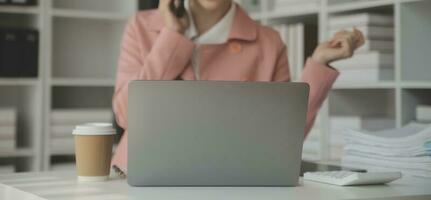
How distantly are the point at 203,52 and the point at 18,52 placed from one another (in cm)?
143

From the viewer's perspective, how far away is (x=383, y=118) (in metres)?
3.11

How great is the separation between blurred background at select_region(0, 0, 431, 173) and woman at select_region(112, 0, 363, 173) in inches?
24.7

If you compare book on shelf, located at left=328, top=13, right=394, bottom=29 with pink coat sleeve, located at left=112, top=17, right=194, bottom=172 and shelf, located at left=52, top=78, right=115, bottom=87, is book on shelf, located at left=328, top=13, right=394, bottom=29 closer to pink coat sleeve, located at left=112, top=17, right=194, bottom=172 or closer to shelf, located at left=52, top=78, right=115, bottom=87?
pink coat sleeve, located at left=112, top=17, right=194, bottom=172

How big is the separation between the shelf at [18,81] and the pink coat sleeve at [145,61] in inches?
50.0

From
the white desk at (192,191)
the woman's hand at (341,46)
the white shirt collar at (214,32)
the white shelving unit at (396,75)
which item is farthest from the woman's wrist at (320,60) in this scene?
the white shelving unit at (396,75)

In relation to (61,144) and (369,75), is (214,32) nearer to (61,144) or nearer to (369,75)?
(369,75)

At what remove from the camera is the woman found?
2117 mm

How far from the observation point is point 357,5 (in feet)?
9.96

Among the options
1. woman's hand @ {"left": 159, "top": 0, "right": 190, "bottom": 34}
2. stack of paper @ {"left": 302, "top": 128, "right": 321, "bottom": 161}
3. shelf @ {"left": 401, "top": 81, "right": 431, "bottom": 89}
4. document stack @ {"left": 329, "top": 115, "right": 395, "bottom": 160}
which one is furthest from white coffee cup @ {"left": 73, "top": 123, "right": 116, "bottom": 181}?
stack of paper @ {"left": 302, "top": 128, "right": 321, "bottom": 161}

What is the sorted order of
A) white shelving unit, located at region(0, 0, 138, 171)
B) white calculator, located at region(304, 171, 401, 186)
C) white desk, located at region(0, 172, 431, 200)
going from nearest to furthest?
white desk, located at region(0, 172, 431, 200) < white calculator, located at region(304, 171, 401, 186) < white shelving unit, located at region(0, 0, 138, 171)

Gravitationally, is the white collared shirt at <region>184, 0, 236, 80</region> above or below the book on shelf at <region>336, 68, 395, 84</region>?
above

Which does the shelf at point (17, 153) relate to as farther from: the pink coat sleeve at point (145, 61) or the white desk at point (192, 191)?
the white desk at point (192, 191)

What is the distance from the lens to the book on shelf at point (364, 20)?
3.00 metres

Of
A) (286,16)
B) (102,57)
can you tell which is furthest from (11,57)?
(286,16)
